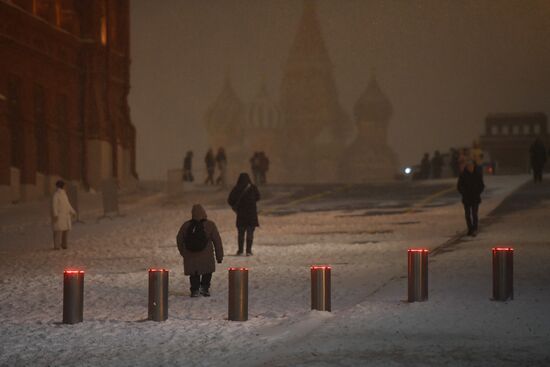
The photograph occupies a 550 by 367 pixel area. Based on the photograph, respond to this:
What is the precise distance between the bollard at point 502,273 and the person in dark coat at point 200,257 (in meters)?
4.05

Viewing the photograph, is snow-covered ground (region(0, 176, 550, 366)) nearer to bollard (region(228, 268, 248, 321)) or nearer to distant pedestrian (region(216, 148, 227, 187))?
bollard (region(228, 268, 248, 321))

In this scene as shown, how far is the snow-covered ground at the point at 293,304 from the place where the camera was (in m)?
12.4

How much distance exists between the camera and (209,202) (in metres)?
44.8

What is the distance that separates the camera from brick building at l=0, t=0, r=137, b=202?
150 feet

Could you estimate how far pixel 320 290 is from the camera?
1520 cm

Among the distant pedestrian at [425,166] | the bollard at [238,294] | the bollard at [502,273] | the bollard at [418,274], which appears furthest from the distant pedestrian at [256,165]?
the bollard at [238,294]

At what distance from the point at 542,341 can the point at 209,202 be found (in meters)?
32.4

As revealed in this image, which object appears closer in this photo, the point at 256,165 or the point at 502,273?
the point at 502,273

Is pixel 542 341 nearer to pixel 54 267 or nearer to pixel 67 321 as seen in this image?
pixel 67 321

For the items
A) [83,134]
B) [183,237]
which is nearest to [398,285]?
[183,237]

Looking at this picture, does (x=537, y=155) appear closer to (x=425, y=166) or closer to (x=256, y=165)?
(x=256, y=165)

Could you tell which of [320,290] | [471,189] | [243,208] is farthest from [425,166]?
[320,290]

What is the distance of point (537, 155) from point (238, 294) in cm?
3373

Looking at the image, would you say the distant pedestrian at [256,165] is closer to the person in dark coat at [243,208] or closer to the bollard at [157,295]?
→ the person in dark coat at [243,208]
